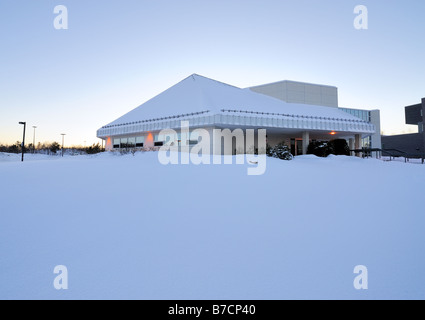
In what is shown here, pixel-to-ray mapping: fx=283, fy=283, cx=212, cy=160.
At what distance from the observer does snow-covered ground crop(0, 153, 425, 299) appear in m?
4.25

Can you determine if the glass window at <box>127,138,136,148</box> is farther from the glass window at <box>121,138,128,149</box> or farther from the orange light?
the orange light

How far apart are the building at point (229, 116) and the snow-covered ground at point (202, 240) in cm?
1715

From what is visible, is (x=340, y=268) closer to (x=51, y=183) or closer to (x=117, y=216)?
(x=117, y=216)

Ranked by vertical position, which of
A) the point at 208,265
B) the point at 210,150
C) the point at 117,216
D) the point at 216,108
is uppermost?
the point at 216,108

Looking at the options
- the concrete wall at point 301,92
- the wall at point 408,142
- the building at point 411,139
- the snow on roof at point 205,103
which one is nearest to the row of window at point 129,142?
the snow on roof at point 205,103

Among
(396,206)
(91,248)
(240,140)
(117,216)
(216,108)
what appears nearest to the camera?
(91,248)

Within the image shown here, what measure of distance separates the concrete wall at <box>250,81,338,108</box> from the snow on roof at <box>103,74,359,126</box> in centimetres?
117

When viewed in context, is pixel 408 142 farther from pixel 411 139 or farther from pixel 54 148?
pixel 54 148

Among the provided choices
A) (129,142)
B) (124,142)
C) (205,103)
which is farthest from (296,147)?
(124,142)

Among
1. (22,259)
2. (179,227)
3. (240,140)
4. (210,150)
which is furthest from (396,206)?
(240,140)

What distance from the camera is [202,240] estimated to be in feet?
18.8

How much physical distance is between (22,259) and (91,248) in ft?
3.55

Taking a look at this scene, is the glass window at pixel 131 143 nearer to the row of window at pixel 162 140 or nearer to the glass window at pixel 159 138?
the row of window at pixel 162 140
